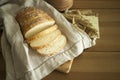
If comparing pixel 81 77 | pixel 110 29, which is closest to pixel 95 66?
pixel 81 77

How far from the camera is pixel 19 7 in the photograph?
3.19 feet

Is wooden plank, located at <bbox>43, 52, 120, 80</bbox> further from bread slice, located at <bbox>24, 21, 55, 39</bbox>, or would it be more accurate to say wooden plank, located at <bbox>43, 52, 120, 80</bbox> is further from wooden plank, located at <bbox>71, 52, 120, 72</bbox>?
bread slice, located at <bbox>24, 21, 55, 39</bbox>

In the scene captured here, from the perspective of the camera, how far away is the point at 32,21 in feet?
2.76

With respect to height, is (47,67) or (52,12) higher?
(52,12)

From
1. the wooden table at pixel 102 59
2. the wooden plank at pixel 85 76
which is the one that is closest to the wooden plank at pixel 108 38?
the wooden table at pixel 102 59

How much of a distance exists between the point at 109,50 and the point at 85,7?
10.8 inches

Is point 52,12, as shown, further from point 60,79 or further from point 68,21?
point 60,79

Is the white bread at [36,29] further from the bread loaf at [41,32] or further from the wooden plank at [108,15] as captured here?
Answer: the wooden plank at [108,15]

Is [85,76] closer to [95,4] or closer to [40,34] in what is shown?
[40,34]

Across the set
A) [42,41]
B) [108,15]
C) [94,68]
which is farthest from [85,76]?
[108,15]

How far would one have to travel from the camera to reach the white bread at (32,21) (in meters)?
0.83

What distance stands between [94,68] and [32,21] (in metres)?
0.26

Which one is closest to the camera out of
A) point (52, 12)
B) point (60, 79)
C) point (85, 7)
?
point (60, 79)

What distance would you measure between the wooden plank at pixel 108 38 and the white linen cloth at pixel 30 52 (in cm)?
4
